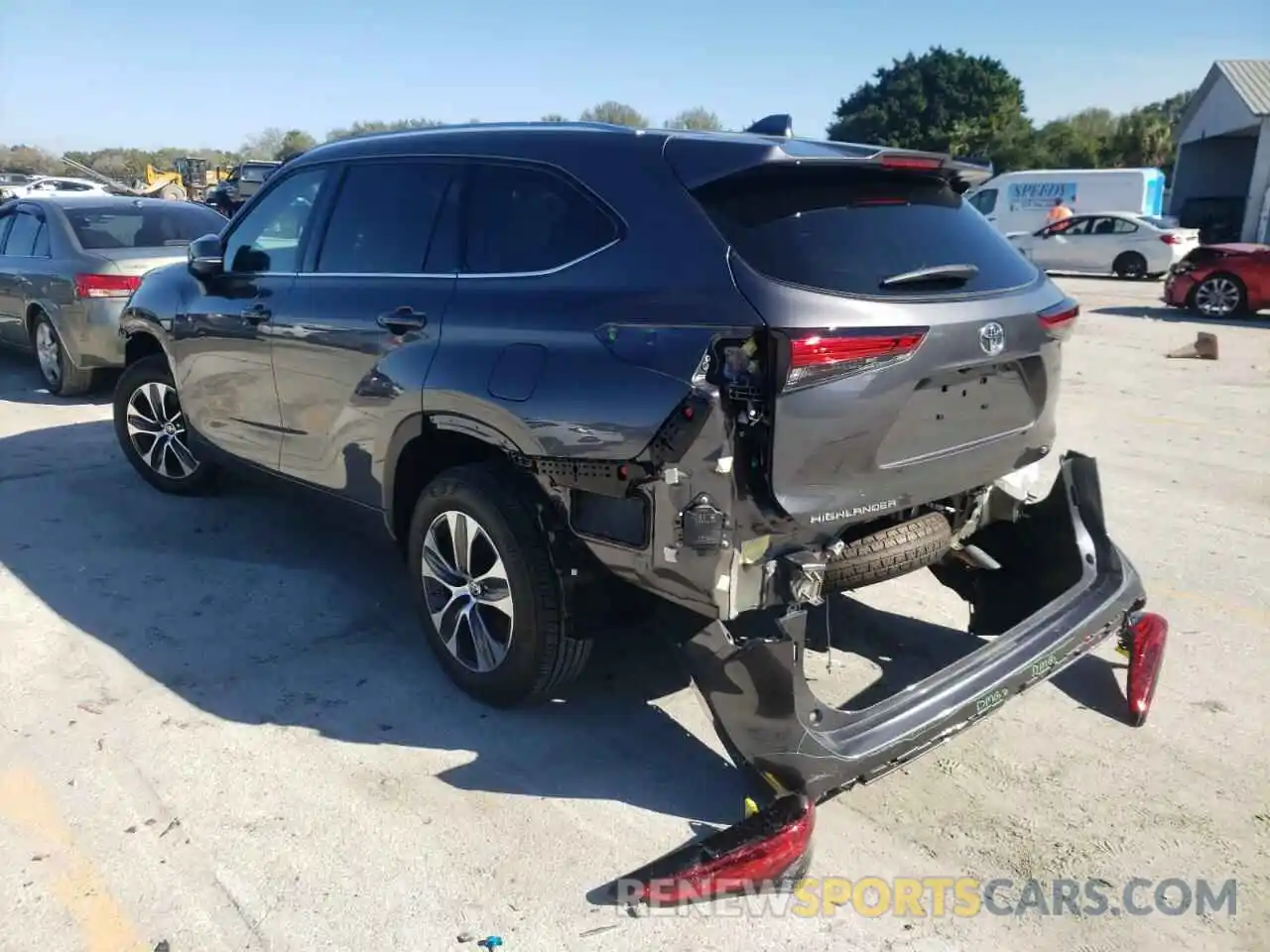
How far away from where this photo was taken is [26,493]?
6.08m

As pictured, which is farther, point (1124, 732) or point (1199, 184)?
point (1199, 184)

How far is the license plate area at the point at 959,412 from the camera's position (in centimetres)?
297

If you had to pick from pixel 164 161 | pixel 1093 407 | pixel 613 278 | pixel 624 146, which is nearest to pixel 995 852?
pixel 613 278

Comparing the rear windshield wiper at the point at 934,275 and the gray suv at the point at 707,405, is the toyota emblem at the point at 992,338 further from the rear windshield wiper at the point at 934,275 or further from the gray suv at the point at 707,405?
the rear windshield wiper at the point at 934,275

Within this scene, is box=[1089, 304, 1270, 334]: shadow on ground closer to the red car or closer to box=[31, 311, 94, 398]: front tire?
the red car

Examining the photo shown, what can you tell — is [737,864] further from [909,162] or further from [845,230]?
[909,162]

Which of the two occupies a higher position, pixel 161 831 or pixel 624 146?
pixel 624 146

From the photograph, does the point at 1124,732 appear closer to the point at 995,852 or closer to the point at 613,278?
the point at 995,852

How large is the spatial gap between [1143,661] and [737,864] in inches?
72.4

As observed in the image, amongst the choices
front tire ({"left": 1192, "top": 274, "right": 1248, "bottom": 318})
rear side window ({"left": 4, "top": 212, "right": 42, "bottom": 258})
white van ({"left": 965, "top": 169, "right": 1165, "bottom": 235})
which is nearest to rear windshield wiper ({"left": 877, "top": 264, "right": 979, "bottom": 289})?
rear side window ({"left": 4, "top": 212, "right": 42, "bottom": 258})

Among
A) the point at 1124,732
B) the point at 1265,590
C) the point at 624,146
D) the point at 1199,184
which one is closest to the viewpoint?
the point at 624,146

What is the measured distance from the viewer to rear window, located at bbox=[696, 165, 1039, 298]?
287 centimetres

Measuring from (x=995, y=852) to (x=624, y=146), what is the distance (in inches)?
94.8

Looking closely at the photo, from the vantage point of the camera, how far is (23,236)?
30.4ft
